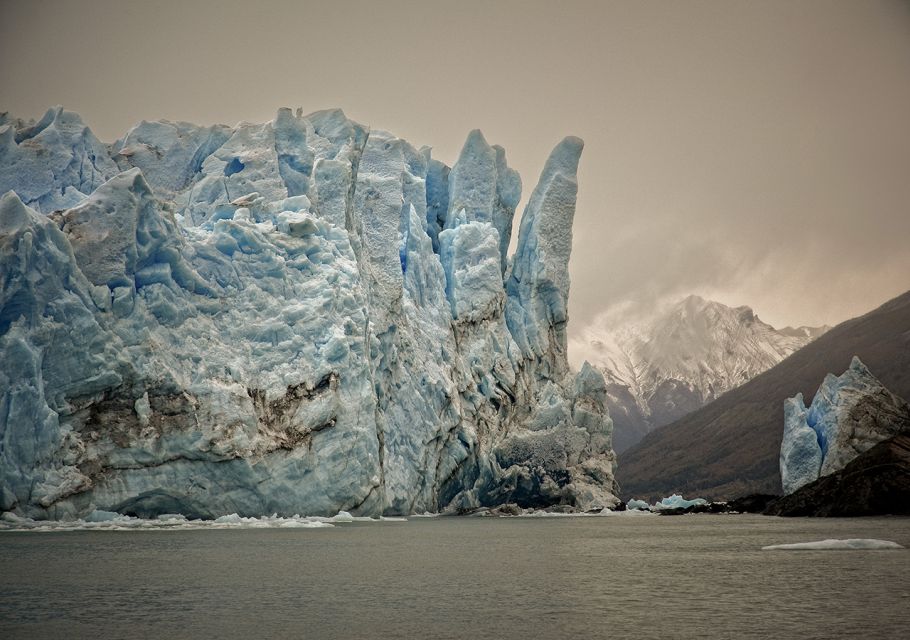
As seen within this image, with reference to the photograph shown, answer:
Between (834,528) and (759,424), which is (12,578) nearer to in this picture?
(834,528)

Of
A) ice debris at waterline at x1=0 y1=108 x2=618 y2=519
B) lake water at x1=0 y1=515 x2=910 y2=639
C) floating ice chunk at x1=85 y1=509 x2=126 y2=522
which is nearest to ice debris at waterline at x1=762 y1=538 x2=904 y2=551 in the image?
lake water at x1=0 y1=515 x2=910 y2=639

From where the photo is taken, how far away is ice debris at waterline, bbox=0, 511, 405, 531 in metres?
26.9

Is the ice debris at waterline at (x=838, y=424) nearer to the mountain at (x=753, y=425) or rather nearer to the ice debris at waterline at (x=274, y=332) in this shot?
the ice debris at waterline at (x=274, y=332)

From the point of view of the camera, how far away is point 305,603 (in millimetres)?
13859

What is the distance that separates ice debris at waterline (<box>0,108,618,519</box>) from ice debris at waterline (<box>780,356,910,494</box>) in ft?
33.2

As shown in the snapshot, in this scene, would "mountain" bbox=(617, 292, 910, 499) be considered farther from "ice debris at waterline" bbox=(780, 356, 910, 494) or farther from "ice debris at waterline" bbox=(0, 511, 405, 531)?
"ice debris at waterline" bbox=(0, 511, 405, 531)

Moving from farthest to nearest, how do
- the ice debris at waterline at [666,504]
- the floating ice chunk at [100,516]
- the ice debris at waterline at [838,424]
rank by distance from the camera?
the ice debris at waterline at [666,504]
the ice debris at waterline at [838,424]
the floating ice chunk at [100,516]

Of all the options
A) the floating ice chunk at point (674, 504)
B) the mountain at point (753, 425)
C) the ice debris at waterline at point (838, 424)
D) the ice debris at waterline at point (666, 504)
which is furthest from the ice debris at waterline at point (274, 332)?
the mountain at point (753, 425)

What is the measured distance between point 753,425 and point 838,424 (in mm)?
79521

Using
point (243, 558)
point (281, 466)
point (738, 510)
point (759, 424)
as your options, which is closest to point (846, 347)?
point (759, 424)

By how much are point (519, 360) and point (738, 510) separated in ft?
63.0

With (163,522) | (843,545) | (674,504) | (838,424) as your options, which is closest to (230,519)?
(163,522)

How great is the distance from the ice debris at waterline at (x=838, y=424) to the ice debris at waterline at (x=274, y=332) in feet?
33.2

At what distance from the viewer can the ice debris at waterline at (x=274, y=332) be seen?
95.4 feet
